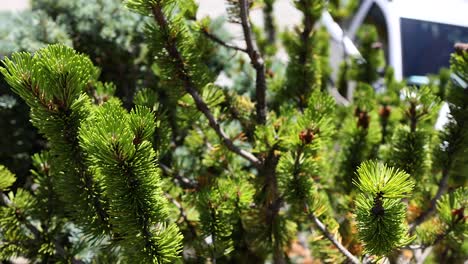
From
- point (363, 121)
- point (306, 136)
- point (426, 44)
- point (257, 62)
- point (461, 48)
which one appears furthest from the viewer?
point (426, 44)

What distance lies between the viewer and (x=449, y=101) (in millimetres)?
1609

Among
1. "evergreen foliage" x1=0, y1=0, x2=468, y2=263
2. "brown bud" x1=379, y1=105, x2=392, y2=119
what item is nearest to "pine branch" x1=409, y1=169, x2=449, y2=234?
"evergreen foliage" x1=0, y1=0, x2=468, y2=263

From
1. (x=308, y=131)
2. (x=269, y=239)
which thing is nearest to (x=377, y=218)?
(x=308, y=131)

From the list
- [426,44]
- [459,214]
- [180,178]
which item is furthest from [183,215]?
[426,44]

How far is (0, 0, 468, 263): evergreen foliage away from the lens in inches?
42.4

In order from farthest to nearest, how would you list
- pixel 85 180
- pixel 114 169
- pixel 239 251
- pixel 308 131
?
pixel 239 251
pixel 308 131
pixel 85 180
pixel 114 169

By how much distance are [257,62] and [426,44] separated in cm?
321

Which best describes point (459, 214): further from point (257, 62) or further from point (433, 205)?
Result: point (257, 62)

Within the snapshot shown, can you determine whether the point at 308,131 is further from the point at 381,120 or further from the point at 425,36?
the point at 425,36

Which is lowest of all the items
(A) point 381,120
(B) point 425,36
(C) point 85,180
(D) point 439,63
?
(C) point 85,180

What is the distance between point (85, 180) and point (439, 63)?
3.70 metres

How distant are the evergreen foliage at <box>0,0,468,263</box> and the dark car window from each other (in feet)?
6.45

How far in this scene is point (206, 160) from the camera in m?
1.92

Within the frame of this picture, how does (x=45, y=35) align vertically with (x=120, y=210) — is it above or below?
above
